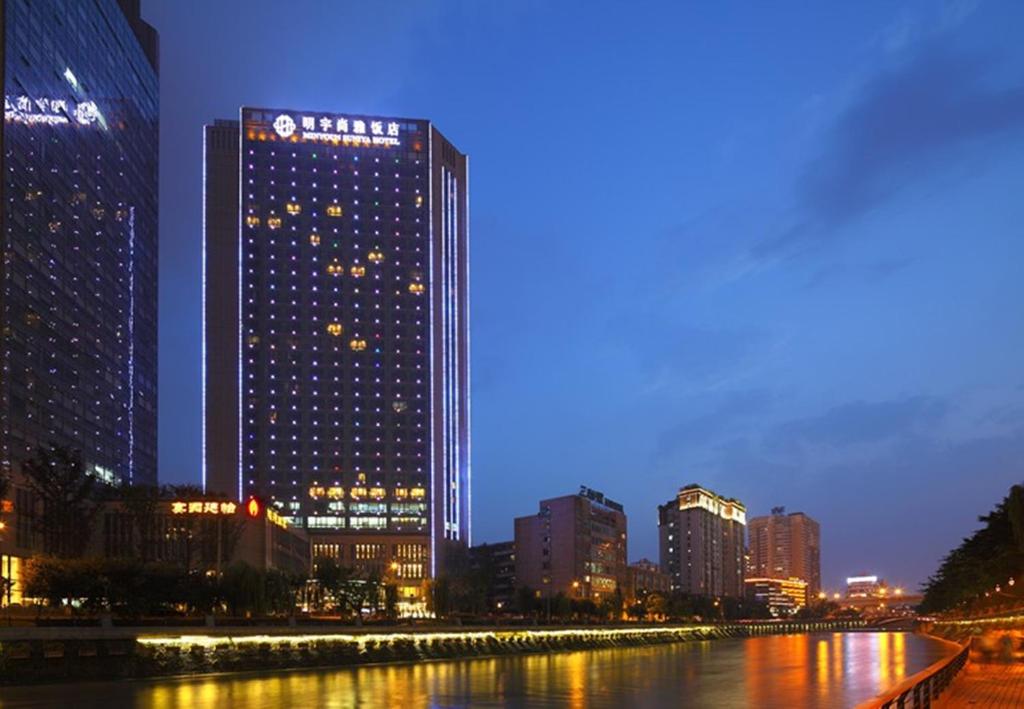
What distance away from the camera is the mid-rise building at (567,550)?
184750 mm

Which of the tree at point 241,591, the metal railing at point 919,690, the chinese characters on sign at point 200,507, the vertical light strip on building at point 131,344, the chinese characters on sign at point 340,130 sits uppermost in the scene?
the chinese characters on sign at point 340,130

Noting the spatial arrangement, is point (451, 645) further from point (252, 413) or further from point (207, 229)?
point (207, 229)

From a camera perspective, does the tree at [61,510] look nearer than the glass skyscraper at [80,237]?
Yes

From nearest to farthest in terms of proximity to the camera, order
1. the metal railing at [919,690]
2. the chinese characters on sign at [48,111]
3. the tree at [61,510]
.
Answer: the metal railing at [919,690] → the tree at [61,510] → the chinese characters on sign at [48,111]

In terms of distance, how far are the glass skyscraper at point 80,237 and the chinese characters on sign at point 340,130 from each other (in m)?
32.1

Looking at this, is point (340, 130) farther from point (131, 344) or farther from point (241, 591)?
point (241, 591)

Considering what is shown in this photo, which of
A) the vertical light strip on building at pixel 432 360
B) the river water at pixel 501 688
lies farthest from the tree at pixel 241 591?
the vertical light strip on building at pixel 432 360

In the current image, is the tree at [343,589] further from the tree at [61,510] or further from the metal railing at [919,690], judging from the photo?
the metal railing at [919,690]

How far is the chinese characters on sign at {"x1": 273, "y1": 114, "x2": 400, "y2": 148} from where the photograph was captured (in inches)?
7549

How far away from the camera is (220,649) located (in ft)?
156

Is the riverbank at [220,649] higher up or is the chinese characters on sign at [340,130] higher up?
the chinese characters on sign at [340,130]

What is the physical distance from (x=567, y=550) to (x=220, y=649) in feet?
465

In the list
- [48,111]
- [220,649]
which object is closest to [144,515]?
[220,649]

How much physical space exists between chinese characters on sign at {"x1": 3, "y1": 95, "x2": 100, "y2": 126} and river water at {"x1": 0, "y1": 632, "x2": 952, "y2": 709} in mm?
76201
